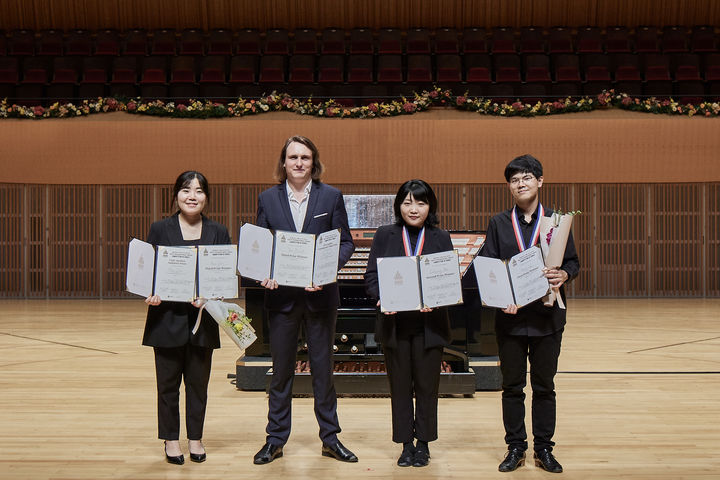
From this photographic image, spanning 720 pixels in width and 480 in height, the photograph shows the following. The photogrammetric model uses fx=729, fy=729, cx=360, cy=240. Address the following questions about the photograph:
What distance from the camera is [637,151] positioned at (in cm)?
1065

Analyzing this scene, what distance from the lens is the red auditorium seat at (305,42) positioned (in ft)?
41.6

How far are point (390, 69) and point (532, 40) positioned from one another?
2722 mm

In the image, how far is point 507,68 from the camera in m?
12.0

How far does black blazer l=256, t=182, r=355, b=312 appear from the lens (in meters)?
3.37

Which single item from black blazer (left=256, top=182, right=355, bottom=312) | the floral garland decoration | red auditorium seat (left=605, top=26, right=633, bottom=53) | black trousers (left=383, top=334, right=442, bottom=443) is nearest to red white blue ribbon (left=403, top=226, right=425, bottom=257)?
black blazer (left=256, top=182, right=355, bottom=312)

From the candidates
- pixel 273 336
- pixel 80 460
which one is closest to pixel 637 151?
pixel 273 336

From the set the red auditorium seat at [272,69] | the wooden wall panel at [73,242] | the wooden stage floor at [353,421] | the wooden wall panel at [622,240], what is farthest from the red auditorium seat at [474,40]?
the wooden stage floor at [353,421]

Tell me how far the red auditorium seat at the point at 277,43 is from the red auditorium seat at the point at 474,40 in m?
3.14

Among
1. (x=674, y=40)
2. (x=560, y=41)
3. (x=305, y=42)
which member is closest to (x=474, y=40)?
(x=560, y=41)

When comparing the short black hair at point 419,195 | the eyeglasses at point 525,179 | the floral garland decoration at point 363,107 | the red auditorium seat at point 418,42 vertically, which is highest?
the red auditorium seat at point 418,42

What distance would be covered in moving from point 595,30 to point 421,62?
11.4 feet

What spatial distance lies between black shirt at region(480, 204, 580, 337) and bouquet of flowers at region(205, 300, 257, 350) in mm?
1143

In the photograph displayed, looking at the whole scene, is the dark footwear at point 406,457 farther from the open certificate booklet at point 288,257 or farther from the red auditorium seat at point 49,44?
the red auditorium seat at point 49,44

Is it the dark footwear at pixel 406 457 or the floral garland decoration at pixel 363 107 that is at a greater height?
the floral garland decoration at pixel 363 107
